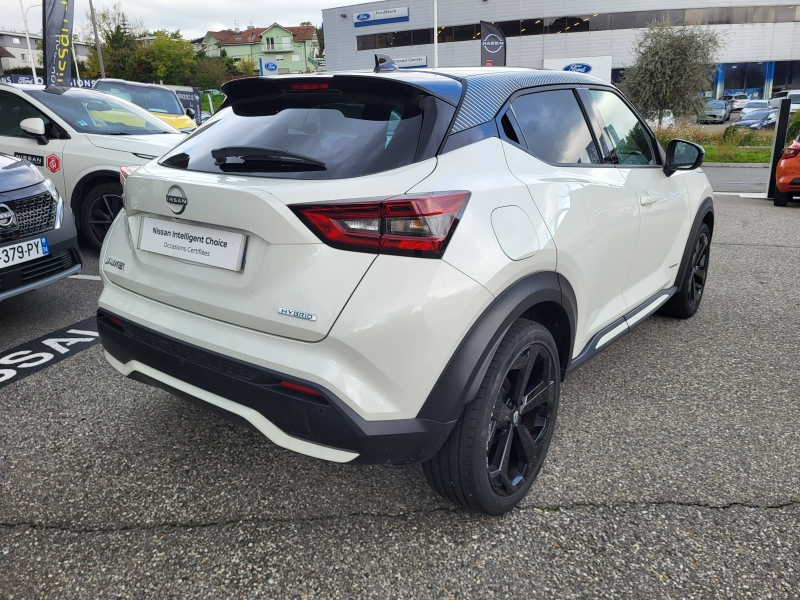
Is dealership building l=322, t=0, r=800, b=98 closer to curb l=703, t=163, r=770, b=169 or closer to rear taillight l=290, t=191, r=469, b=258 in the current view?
curb l=703, t=163, r=770, b=169

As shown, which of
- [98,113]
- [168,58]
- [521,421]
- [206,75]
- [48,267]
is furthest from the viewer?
[206,75]

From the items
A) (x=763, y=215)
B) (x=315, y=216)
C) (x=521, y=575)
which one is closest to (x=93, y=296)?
(x=315, y=216)

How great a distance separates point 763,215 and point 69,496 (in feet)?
30.7

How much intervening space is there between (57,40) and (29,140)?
10.5m

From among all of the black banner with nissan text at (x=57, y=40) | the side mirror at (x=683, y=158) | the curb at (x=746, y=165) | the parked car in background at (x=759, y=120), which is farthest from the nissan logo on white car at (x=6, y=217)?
the parked car in background at (x=759, y=120)

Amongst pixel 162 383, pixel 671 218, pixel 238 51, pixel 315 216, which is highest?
pixel 238 51

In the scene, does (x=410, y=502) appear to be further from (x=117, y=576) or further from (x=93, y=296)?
(x=93, y=296)

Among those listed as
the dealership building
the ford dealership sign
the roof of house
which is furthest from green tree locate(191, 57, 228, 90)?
the roof of house

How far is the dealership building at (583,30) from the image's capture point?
48.1 metres

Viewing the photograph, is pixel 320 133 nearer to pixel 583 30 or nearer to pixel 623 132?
pixel 623 132

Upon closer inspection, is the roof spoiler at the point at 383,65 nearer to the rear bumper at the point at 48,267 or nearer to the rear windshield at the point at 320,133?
the rear windshield at the point at 320,133

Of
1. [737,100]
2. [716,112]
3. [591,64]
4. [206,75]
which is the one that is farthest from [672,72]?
[206,75]

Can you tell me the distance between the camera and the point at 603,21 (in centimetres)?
4950

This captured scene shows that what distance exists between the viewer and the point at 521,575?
1947 millimetres
